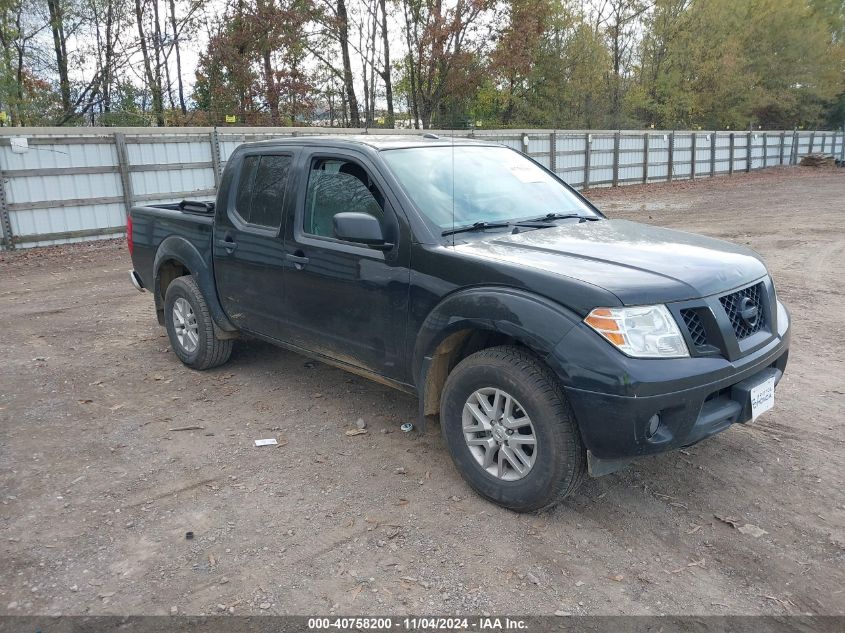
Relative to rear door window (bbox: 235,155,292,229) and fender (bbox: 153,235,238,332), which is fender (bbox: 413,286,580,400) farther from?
fender (bbox: 153,235,238,332)

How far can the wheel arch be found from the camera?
318 cm

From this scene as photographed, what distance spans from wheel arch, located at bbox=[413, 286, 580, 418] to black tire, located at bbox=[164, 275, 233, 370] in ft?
7.72

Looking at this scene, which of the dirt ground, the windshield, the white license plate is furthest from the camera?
the windshield

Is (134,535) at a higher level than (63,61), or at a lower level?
lower

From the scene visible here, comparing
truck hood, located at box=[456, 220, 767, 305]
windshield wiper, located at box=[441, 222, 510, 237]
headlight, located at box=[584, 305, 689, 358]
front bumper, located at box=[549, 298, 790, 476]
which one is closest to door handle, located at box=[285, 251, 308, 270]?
windshield wiper, located at box=[441, 222, 510, 237]

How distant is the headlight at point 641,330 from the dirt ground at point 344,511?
0.94m

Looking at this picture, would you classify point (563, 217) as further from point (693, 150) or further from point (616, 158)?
point (693, 150)

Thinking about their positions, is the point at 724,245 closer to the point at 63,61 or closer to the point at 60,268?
the point at 60,268

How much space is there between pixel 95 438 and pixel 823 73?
188ft

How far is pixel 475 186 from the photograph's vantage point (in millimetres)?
4285

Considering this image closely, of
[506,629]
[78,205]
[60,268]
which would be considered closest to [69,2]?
[78,205]

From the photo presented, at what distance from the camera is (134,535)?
338 centimetres

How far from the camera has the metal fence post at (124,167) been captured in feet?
44.4

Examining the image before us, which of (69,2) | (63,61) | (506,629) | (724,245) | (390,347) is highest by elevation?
(69,2)
